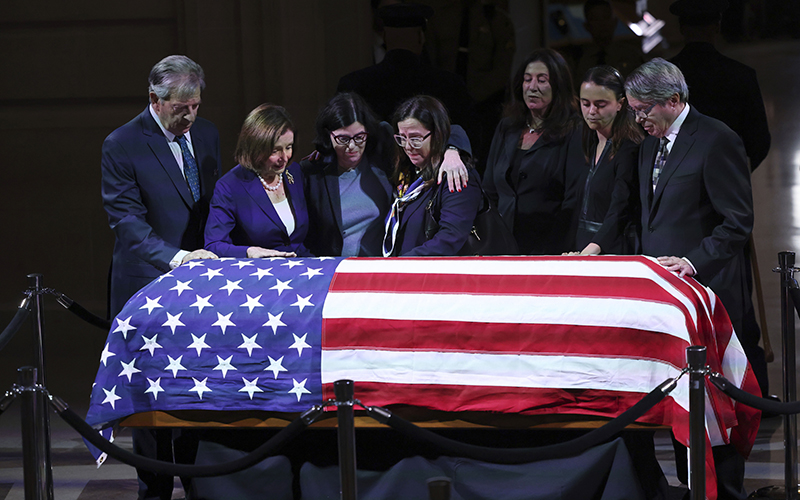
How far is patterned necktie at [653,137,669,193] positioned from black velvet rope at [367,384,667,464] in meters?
1.46

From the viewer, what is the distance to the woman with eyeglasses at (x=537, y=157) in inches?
178

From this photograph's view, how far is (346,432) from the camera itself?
8.95 ft

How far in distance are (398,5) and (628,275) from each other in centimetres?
319

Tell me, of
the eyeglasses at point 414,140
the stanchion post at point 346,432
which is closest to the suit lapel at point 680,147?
the eyeglasses at point 414,140

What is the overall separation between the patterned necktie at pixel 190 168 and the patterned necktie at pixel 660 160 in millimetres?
2141

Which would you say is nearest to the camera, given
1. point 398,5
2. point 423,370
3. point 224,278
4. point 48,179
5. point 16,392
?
point 16,392

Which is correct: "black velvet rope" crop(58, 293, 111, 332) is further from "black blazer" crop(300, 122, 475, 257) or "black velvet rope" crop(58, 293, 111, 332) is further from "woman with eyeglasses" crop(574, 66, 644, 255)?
"woman with eyeglasses" crop(574, 66, 644, 255)

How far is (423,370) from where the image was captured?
3256 mm

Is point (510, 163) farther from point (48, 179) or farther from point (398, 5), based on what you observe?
point (48, 179)

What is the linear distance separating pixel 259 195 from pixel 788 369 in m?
2.36

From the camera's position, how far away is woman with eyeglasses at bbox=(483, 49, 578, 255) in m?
4.52

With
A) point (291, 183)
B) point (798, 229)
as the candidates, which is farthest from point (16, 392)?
point (798, 229)

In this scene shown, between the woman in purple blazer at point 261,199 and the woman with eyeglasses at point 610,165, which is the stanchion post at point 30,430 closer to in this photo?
the woman in purple blazer at point 261,199

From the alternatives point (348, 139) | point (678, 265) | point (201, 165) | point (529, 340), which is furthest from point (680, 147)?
point (201, 165)
